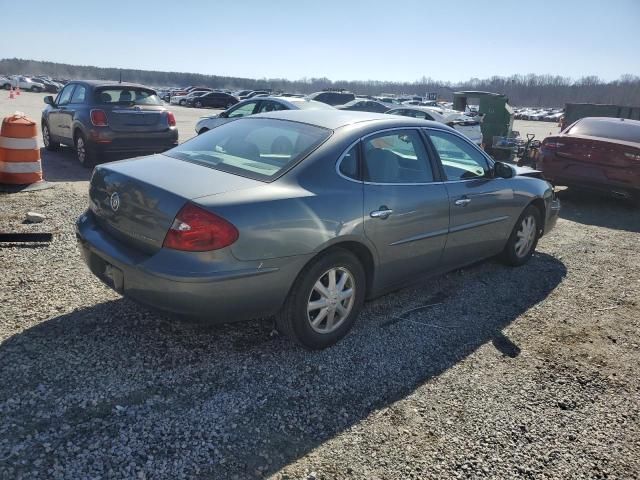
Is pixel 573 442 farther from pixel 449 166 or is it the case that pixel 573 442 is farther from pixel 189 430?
pixel 449 166

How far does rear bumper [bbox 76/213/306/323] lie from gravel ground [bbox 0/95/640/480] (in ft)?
1.47

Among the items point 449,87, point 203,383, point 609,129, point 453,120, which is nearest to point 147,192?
point 203,383

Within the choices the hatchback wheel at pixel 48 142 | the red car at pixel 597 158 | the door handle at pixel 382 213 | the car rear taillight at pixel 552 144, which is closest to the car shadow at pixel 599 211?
the red car at pixel 597 158

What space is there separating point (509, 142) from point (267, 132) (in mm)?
11841

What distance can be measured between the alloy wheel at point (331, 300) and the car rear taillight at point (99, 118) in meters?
7.16

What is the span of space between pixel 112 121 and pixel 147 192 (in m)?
6.80

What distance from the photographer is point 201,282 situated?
2.82 metres

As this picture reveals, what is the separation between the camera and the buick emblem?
128 inches

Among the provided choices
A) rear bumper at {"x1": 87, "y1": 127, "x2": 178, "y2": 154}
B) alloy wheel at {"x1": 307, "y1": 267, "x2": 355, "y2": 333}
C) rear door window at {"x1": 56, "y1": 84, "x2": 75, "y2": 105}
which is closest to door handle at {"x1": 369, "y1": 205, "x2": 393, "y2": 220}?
alloy wheel at {"x1": 307, "y1": 267, "x2": 355, "y2": 333}

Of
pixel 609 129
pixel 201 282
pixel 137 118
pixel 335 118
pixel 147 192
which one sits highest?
pixel 609 129

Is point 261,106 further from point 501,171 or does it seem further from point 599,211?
point 501,171

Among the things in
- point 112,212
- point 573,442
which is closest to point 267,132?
point 112,212

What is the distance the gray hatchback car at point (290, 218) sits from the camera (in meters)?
2.88

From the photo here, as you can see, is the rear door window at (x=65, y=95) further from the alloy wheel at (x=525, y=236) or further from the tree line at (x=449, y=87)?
the tree line at (x=449, y=87)
